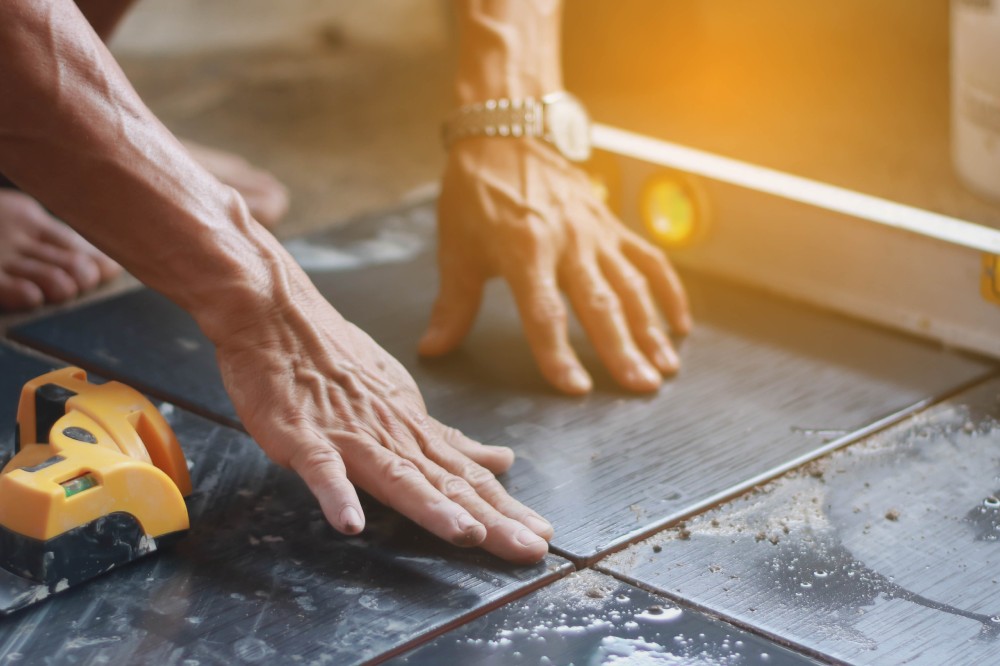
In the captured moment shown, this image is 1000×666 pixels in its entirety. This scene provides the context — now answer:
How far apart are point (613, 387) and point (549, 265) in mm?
176

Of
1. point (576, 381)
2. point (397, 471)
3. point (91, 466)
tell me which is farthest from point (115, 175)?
point (576, 381)

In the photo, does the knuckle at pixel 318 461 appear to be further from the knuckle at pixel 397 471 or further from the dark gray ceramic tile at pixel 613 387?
the dark gray ceramic tile at pixel 613 387

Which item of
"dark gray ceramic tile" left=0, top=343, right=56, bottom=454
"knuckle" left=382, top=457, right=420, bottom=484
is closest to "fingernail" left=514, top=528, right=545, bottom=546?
"knuckle" left=382, top=457, right=420, bottom=484

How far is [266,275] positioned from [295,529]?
0.86 feet

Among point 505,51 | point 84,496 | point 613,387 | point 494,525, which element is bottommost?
point 613,387

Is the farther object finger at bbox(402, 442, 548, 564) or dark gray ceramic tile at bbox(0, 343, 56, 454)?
dark gray ceramic tile at bbox(0, 343, 56, 454)

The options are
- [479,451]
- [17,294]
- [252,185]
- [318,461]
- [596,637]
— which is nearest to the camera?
[596,637]

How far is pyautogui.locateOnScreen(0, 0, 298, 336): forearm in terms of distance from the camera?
122 cm

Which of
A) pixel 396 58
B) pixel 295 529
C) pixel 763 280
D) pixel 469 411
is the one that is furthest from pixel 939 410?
pixel 396 58

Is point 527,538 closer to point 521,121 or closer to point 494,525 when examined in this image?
point 494,525

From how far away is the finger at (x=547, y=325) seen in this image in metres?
1.57

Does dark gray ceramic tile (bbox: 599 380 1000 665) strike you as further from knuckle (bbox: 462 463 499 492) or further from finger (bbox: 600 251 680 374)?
finger (bbox: 600 251 680 374)

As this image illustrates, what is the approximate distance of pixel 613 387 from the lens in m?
1.60

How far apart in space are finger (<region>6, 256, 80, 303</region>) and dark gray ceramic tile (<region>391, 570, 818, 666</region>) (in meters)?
1.06
